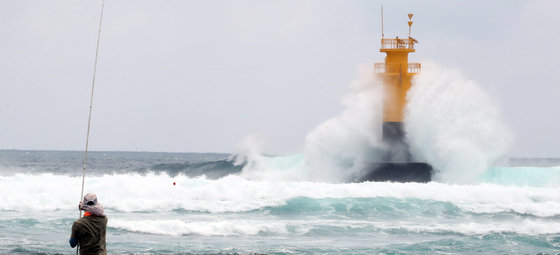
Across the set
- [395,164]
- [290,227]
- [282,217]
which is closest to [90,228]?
[290,227]

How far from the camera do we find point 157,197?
18.7 m

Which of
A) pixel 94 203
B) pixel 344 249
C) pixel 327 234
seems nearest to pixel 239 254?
pixel 344 249

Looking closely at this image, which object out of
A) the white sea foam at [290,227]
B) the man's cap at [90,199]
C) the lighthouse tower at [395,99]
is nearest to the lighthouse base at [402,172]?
the lighthouse tower at [395,99]

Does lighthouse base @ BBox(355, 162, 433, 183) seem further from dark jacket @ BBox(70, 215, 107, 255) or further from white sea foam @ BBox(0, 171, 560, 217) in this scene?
dark jacket @ BBox(70, 215, 107, 255)

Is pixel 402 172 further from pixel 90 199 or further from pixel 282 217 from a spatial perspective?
pixel 90 199

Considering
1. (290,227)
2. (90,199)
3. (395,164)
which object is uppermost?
(395,164)

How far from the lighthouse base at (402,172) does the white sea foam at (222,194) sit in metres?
2.34

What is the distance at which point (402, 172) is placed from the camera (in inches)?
923

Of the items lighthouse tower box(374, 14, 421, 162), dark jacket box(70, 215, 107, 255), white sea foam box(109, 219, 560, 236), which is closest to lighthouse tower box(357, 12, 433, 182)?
lighthouse tower box(374, 14, 421, 162)

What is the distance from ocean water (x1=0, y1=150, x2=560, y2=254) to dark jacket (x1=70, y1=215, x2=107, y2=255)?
19.2ft

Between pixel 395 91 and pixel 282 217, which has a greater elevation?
pixel 395 91

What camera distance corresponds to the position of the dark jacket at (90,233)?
568 centimetres

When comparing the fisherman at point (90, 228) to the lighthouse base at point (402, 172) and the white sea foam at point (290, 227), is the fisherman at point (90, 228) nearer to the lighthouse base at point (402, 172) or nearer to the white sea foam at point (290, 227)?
the white sea foam at point (290, 227)

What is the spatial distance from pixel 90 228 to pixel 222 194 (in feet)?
42.5
